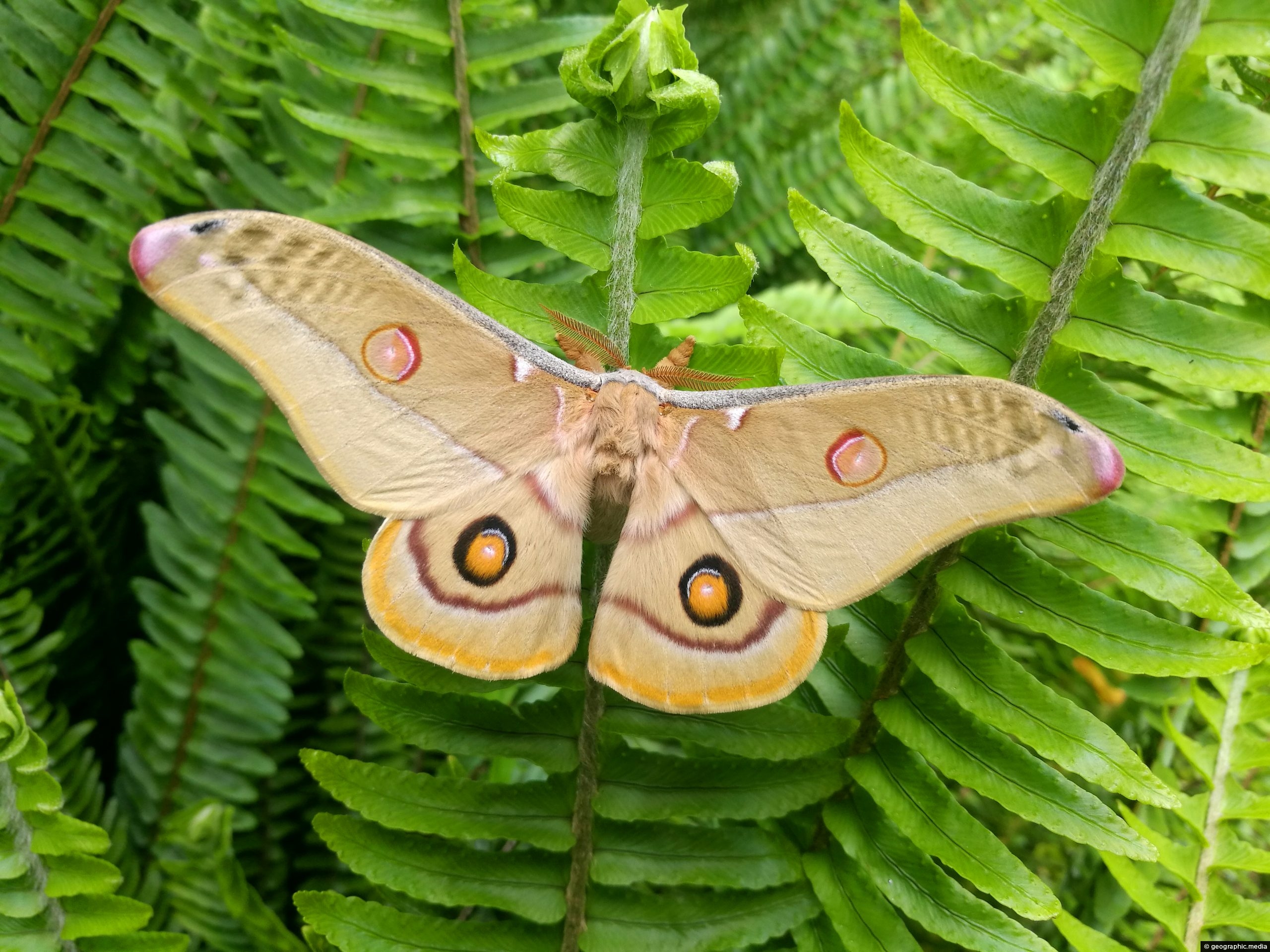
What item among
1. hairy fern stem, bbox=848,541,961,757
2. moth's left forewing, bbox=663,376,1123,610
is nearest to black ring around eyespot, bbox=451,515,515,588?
moth's left forewing, bbox=663,376,1123,610

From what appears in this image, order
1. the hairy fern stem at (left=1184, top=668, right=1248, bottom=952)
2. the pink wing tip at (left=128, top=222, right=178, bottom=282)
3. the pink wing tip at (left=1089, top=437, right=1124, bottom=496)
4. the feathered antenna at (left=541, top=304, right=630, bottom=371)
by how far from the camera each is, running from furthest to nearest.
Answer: the hairy fern stem at (left=1184, top=668, right=1248, bottom=952) → the feathered antenna at (left=541, top=304, right=630, bottom=371) → the pink wing tip at (left=128, top=222, right=178, bottom=282) → the pink wing tip at (left=1089, top=437, right=1124, bottom=496)

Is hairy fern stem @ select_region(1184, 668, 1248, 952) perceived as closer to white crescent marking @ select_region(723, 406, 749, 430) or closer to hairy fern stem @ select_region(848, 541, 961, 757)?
hairy fern stem @ select_region(848, 541, 961, 757)

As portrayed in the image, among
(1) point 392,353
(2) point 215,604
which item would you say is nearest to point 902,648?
(1) point 392,353

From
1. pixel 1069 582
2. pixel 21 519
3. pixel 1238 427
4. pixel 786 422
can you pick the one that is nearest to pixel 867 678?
pixel 1069 582

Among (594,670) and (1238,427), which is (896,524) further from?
(1238,427)

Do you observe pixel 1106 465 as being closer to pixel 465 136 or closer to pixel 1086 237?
pixel 1086 237

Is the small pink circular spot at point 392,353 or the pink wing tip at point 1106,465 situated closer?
the pink wing tip at point 1106,465

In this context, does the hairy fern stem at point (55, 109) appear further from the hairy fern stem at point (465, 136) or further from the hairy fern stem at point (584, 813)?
the hairy fern stem at point (584, 813)

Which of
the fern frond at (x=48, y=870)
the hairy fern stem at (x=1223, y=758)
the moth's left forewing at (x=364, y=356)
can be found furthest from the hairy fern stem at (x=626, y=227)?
the hairy fern stem at (x=1223, y=758)
